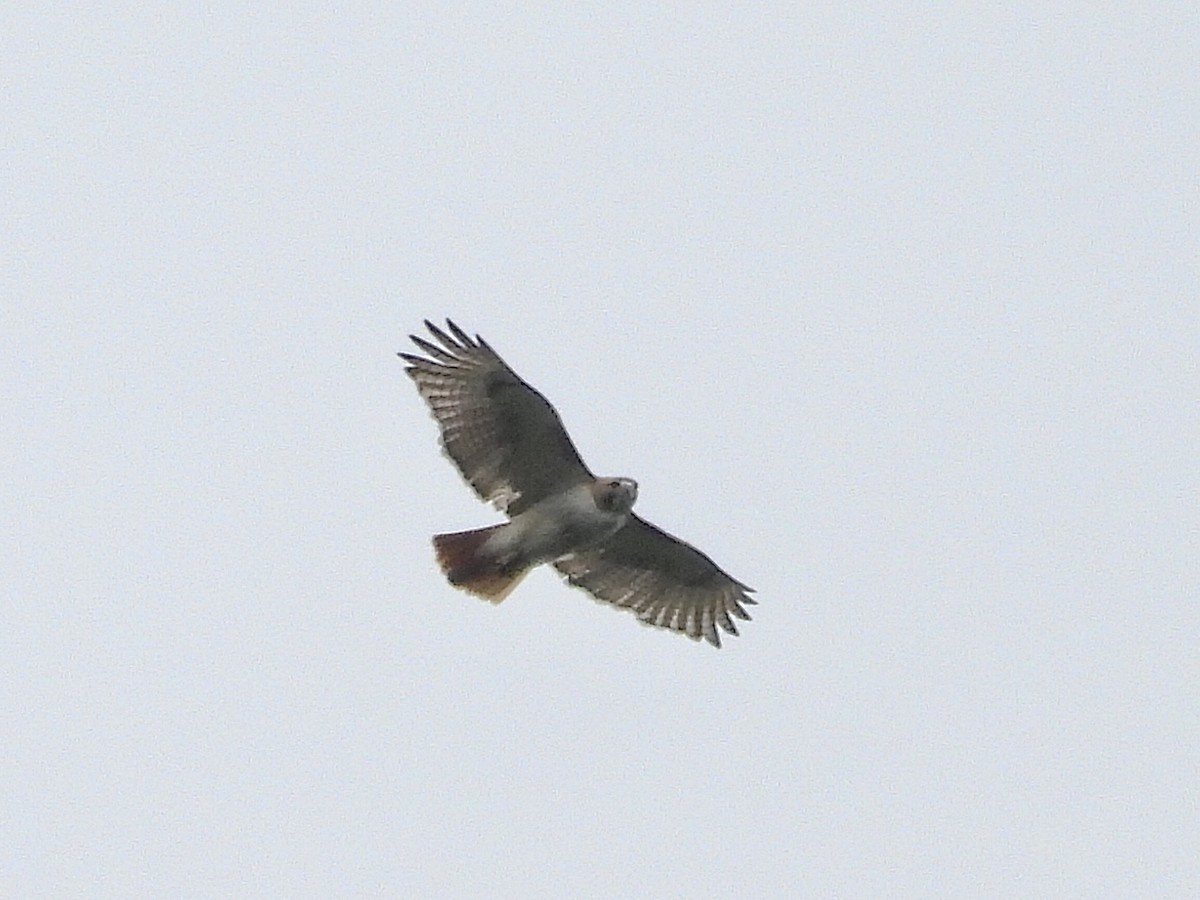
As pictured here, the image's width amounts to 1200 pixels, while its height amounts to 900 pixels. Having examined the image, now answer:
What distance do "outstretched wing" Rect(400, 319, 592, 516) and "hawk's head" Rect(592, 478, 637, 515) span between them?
318 millimetres

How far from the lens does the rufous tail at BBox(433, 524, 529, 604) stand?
22.2 meters

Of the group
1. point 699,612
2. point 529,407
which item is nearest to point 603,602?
point 699,612

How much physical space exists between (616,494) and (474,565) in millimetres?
1296

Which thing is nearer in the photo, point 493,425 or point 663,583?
point 493,425

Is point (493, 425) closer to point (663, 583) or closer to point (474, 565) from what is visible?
point (474, 565)

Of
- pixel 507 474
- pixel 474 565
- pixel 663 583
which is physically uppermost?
pixel 663 583

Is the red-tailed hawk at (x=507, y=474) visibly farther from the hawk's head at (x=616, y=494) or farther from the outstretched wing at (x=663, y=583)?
the outstretched wing at (x=663, y=583)

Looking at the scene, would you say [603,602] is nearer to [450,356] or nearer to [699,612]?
[699,612]

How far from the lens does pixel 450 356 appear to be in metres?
21.9

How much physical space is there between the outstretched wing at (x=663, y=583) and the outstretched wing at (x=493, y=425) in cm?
109

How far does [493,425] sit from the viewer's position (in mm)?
22078

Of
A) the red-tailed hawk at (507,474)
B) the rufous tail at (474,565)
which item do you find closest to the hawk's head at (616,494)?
the red-tailed hawk at (507,474)

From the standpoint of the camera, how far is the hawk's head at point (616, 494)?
21.9 metres

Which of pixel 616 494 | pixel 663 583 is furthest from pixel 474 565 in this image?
pixel 663 583
